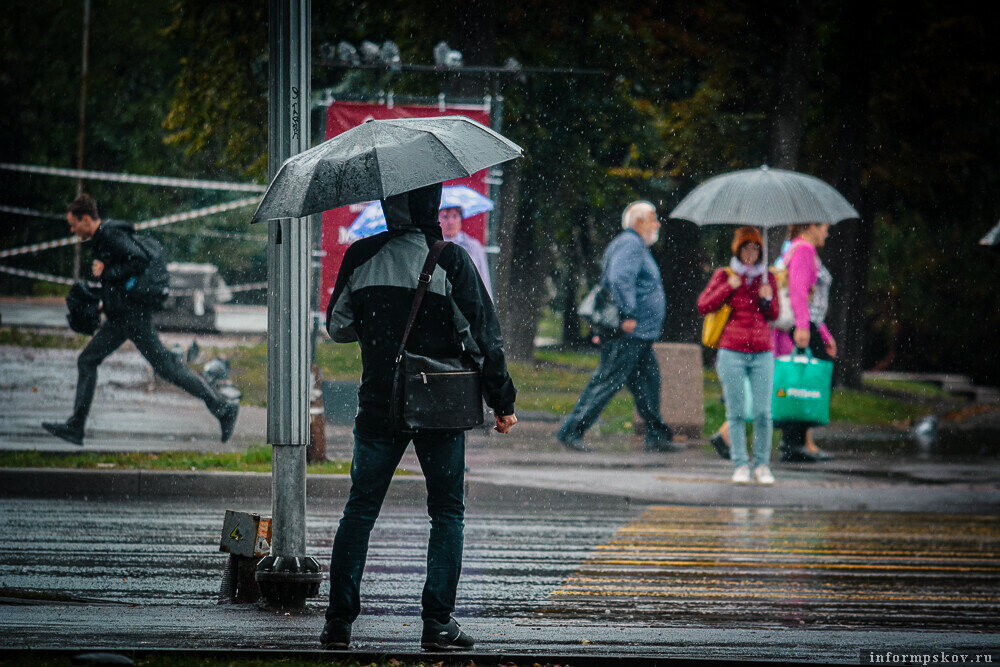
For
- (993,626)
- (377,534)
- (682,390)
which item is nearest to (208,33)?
(682,390)

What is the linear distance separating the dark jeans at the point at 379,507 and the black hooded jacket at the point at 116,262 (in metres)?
6.77

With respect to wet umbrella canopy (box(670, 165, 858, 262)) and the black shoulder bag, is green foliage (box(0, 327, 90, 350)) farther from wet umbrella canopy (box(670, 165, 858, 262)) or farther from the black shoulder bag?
the black shoulder bag

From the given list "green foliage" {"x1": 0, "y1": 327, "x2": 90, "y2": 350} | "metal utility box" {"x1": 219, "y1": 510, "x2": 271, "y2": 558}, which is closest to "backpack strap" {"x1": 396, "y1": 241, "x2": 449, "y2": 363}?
"metal utility box" {"x1": 219, "y1": 510, "x2": 271, "y2": 558}

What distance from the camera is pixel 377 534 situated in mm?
9234

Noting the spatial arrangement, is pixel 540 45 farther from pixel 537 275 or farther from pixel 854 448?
pixel 854 448

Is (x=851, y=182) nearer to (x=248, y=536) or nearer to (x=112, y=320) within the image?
(x=112, y=320)

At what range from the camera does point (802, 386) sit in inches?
504

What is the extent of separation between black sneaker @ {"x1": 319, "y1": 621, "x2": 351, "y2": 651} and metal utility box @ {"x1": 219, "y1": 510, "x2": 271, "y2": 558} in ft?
3.65

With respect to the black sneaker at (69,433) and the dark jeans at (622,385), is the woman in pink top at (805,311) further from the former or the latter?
the black sneaker at (69,433)

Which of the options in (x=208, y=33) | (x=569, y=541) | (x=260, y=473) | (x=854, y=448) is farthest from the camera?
(x=208, y=33)

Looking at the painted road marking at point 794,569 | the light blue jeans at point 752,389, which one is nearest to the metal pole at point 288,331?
the painted road marking at point 794,569

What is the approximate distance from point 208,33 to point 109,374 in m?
6.14

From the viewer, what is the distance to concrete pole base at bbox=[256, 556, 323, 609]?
255 inches

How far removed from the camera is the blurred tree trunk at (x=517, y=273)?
2170 centimetres
